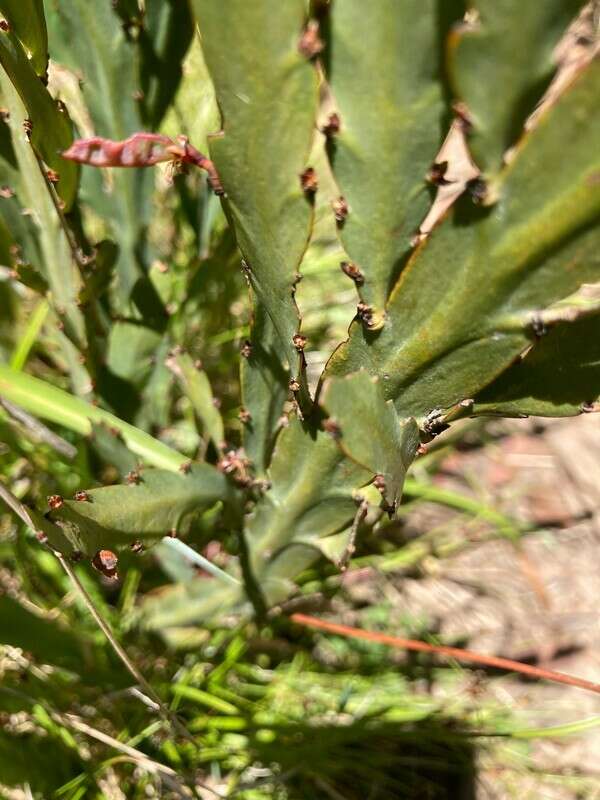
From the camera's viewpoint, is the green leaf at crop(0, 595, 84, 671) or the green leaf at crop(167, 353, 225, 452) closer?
the green leaf at crop(0, 595, 84, 671)

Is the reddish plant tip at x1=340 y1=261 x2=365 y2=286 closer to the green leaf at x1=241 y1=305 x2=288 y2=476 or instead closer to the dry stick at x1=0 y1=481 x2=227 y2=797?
the green leaf at x1=241 y1=305 x2=288 y2=476

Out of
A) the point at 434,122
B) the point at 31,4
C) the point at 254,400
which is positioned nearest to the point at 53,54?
the point at 31,4

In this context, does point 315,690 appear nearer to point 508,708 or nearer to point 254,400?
point 508,708

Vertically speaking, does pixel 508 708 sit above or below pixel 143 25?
below

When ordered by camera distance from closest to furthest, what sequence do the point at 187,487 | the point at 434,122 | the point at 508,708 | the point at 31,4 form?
the point at 434,122 → the point at 31,4 → the point at 187,487 → the point at 508,708

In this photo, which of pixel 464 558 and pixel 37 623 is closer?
pixel 37 623

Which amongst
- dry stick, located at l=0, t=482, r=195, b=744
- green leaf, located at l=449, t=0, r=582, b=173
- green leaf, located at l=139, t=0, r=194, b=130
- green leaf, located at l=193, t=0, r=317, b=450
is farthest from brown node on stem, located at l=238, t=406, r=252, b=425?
green leaf, located at l=449, t=0, r=582, b=173

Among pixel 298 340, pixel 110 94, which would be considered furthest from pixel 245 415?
pixel 110 94
